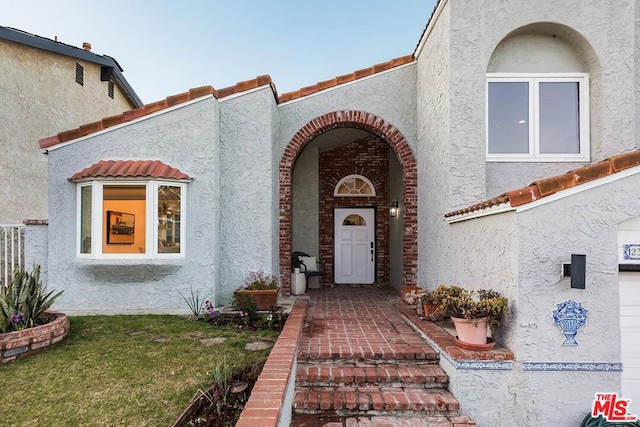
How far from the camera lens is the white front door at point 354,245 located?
11.3 m

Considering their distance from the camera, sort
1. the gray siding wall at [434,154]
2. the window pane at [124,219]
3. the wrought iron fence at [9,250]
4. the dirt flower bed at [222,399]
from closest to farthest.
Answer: the dirt flower bed at [222,399] → the gray siding wall at [434,154] → the window pane at [124,219] → the wrought iron fence at [9,250]

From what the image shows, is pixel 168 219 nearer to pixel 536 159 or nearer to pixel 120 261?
pixel 120 261

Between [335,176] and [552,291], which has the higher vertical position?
[335,176]

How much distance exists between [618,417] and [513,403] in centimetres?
104

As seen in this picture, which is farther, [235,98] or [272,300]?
[235,98]

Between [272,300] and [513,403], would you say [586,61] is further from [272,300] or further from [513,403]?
[272,300]

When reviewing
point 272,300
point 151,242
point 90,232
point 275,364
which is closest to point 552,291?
point 275,364

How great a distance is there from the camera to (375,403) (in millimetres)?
3980

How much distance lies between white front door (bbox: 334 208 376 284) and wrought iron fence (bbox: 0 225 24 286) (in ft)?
26.3

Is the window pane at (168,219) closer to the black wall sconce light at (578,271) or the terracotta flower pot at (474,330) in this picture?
the terracotta flower pot at (474,330)

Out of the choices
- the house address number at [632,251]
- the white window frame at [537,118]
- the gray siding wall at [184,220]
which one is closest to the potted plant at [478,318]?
the house address number at [632,251]

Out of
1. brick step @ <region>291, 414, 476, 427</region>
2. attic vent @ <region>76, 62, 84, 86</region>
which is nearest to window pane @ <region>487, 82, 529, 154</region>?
brick step @ <region>291, 414, 476, 427</region>

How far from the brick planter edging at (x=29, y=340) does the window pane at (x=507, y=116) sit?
8.04m

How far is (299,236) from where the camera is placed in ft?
36.9
